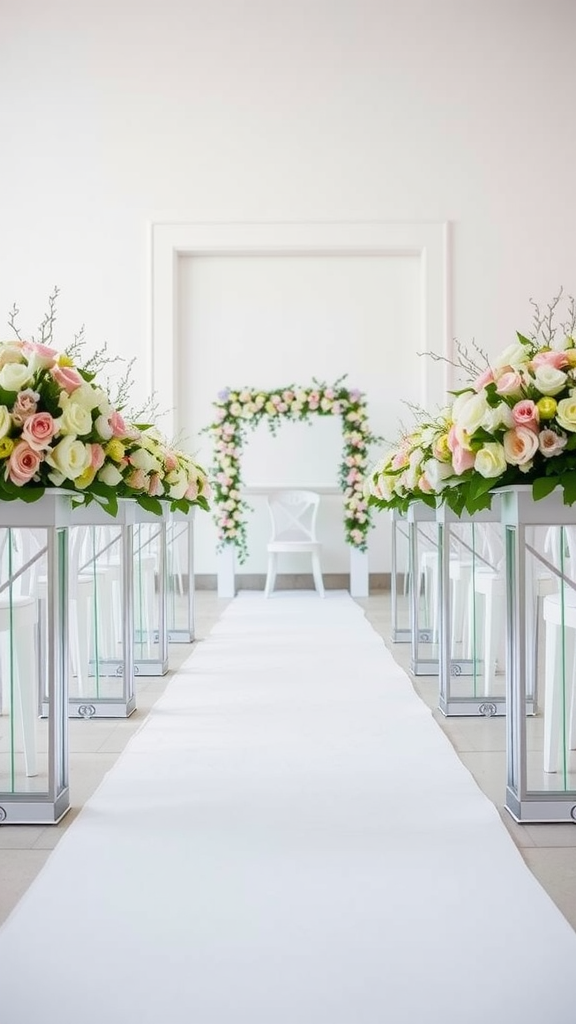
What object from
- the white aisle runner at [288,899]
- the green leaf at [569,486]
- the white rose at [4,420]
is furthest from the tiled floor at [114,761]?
the white rose at [4,420]

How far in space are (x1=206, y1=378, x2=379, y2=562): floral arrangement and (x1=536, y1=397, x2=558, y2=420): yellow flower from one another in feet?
23.6

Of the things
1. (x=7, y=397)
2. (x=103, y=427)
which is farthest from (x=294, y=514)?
(x=7, y=397)

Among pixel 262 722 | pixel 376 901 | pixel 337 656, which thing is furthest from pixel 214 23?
pixel 376 901

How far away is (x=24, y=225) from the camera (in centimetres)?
1077

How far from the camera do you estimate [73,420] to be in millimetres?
2734

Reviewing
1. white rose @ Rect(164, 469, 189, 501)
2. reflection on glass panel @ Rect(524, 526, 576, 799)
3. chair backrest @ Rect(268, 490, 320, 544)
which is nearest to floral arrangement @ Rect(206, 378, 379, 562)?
chair backrest @ Rect(268, 490, 320, 544)

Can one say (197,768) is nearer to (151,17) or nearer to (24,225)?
(24,225)

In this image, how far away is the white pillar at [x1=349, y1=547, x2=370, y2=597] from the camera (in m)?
Result: 9.98

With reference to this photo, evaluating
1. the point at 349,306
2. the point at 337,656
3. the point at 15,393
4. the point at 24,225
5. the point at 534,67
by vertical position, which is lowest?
the point at 337,656

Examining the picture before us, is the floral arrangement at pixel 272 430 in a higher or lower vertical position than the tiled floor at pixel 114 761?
higher

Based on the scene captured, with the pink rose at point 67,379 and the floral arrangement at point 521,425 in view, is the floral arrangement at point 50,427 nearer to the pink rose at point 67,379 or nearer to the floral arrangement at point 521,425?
the pink rose at point 67,379

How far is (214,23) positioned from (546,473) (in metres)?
9.72

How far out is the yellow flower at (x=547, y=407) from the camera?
2668 millimetres

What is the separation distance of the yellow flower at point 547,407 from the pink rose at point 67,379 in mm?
1310
